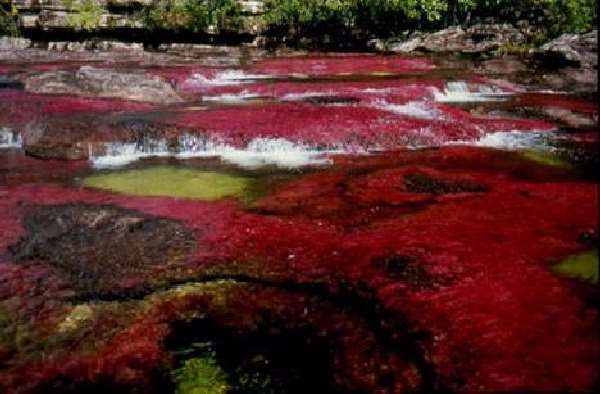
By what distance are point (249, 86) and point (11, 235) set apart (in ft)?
80.6

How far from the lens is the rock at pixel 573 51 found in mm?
44875

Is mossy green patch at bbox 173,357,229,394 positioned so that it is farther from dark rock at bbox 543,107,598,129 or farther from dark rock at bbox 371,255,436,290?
dark rock at bbox 543,107,598,129

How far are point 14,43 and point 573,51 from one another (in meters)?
59.6

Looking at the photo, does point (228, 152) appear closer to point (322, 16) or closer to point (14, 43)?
point (322, 16)

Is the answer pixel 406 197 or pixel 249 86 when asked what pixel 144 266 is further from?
pixel 249 86

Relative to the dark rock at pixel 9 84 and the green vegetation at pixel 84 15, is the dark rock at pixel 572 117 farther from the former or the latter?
the green vegetation at pixel 84 15

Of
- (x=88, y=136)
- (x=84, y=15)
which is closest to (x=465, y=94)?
(x=88, y=136)

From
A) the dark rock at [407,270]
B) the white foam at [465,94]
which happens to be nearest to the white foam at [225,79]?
the white foam at [465,94]

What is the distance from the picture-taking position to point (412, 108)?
98.6 feet

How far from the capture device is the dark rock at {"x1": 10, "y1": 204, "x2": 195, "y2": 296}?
1075 cm

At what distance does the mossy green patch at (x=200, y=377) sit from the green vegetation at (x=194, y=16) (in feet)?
222

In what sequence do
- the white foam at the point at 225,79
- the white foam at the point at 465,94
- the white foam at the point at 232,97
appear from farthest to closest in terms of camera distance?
the white foam at the point at 225,79 → the white foam at the point at 465,94 → the white foam at the point at 232,97

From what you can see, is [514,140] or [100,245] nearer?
[100,245]

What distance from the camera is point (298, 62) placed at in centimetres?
5019
